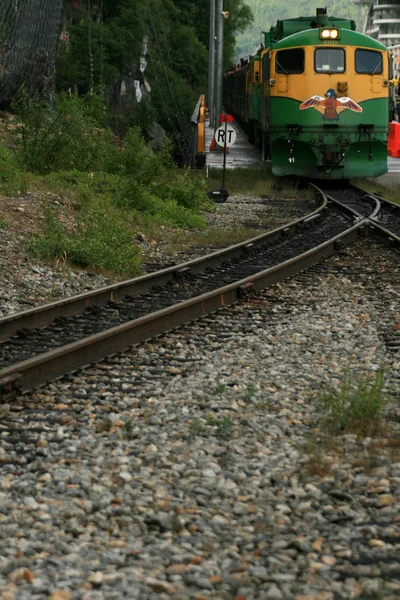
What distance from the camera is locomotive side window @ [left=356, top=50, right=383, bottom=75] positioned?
70.2 feet

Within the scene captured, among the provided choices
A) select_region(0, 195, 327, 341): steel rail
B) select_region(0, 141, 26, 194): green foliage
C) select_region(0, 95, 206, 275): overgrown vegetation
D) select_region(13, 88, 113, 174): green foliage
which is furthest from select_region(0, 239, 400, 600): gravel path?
select_region(13, 88, 113, 174): green foliage

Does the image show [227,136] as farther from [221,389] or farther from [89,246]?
[221,389]

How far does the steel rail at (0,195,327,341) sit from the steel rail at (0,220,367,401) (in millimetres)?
846

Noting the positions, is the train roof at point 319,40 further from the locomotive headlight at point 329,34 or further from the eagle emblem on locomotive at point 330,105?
the eagle emblem on locomotive at point 330,105

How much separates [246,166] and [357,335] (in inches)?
777

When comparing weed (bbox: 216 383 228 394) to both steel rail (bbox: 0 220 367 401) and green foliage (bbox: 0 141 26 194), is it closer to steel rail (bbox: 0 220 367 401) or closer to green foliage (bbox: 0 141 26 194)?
steel rail (bbox: 0 220 367 401)

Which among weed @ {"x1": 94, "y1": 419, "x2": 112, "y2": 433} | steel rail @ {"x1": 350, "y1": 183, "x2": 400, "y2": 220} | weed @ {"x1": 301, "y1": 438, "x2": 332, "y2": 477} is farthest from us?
steel rail @ {"x1": 350, "y1": 183, "x2": 400, "y2": 220}

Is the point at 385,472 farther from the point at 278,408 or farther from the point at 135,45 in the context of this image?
the point at 135,45

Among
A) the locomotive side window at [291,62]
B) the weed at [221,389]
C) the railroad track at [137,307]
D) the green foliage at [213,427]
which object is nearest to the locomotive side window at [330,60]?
the locomotive side window at [291,62]

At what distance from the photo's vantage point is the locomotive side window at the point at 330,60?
21.2m

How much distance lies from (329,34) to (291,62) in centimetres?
106

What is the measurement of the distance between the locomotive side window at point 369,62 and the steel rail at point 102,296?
10043 millimetres

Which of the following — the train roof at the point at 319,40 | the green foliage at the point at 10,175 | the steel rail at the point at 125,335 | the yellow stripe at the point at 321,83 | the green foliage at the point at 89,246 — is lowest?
the steel rail at the point at 125,335

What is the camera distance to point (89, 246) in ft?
36.7
